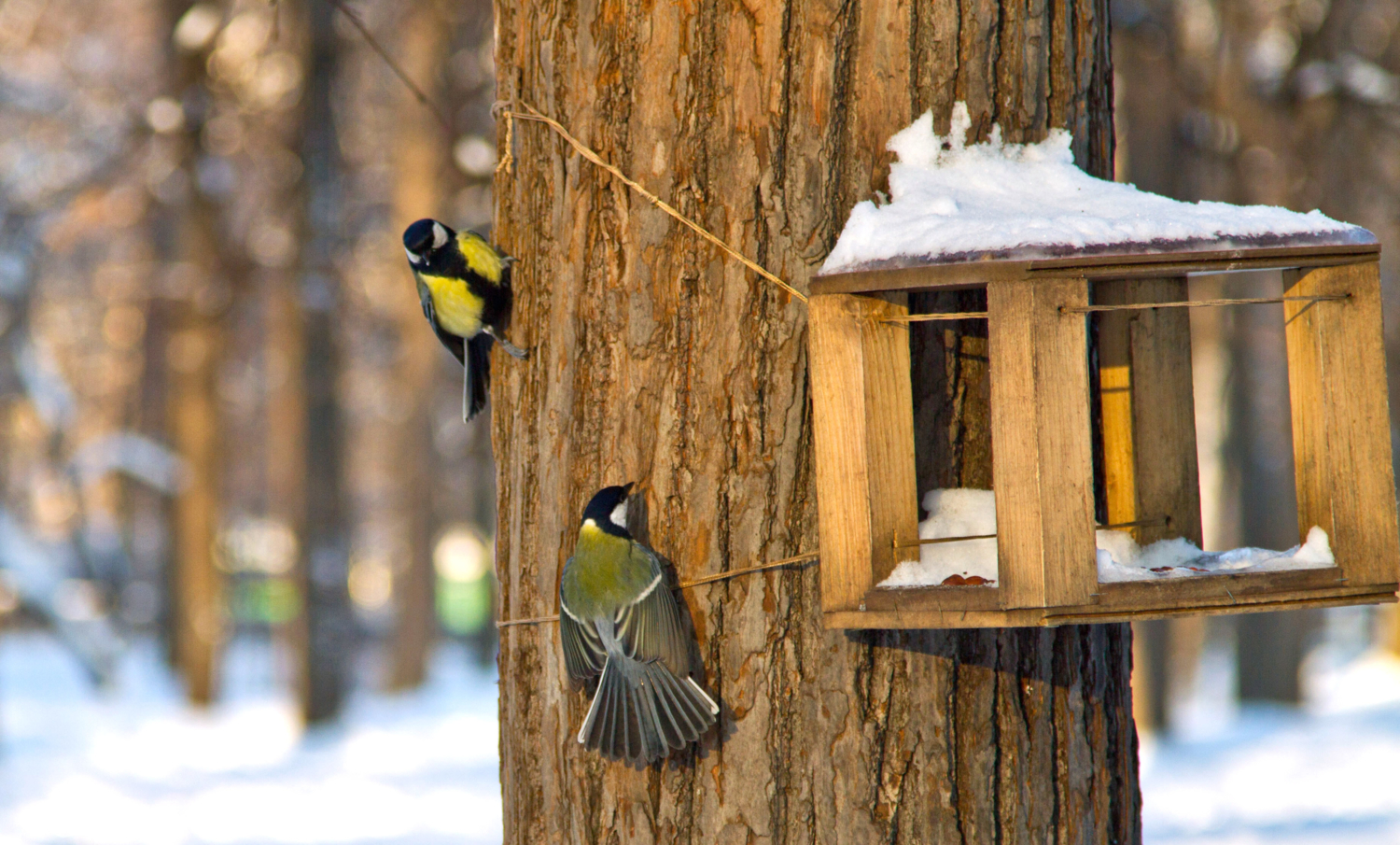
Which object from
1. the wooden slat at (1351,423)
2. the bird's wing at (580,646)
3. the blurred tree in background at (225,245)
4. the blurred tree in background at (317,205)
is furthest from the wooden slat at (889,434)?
the blurred tree in background at (225,245)

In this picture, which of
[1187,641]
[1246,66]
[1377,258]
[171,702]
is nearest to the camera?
[1377,258]

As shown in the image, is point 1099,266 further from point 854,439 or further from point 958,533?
point 958,533

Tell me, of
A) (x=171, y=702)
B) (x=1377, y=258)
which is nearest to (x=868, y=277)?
(x=1377, y=258)

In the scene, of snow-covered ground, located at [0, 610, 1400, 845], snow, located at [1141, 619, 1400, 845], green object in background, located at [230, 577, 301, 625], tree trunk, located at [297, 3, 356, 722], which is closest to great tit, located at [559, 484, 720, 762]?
snow-covered ground, located at [0, 610, 1400, 845]

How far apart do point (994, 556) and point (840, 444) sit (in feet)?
1.19

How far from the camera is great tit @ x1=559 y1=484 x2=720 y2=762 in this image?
6.73 ft

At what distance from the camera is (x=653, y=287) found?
214cm

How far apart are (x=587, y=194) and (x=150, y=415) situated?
22124mm

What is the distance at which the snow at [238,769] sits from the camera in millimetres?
8438

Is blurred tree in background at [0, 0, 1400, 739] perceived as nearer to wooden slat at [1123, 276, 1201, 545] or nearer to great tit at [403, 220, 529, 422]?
great tit at [403, 220, 529, 422]

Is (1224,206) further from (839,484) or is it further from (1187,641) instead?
(1187,641)

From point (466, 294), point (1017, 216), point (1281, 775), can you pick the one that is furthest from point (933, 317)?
point (1281, 775)

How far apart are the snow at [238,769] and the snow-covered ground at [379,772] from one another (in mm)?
28

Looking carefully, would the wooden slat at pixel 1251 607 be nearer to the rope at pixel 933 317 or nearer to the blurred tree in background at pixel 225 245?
the rope at pixel 933 317
